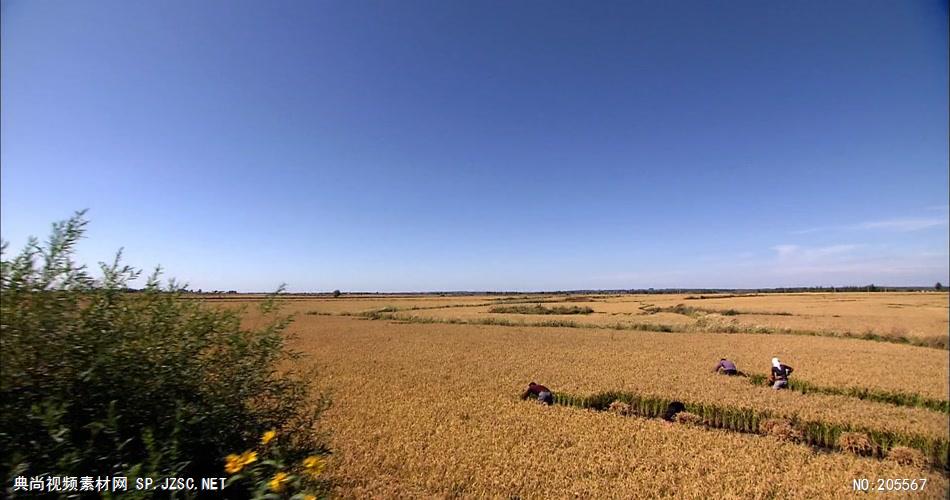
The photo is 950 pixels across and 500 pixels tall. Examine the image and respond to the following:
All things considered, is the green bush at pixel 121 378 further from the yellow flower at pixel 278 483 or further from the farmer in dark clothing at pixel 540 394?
the farmer in dark clothing at pixel 540 394

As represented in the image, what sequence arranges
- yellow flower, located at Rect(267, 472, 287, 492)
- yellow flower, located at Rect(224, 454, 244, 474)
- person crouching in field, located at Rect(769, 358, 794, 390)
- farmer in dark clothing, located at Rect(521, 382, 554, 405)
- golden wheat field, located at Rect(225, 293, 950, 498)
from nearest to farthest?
yellow flower, located at Rect(267, 472, 287, 492) < yellow flower, located at Rect(224, 454, 244, 474) < golden wheat field, located at Rect(225, 293, 950, 498) < farmer in dark clothing, located at Rect(521, 382, 554, 405) < person crouching in field, located at Rect(769, 358, 794, 390)

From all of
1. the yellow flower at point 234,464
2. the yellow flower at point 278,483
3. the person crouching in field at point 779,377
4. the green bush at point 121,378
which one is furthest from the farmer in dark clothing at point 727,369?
the yellow flower at point 234,464

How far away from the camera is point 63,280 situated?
13.6 feet

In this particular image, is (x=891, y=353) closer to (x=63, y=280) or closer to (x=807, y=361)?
(x=807, y=361)

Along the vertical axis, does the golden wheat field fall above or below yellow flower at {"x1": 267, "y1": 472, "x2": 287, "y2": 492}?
below

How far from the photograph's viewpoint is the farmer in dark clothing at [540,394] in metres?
12.6

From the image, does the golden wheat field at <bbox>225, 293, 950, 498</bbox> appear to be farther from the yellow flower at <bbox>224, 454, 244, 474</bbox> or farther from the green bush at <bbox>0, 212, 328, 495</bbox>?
the yellow flower at <bbox>224, 454, 244, 474</bbox>

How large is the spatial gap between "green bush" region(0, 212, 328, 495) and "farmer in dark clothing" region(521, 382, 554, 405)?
8728 mm

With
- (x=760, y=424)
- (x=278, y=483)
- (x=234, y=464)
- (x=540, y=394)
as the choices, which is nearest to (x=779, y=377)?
(x=760, y=424)

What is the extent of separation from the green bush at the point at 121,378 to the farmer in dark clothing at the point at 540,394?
28.6 feet

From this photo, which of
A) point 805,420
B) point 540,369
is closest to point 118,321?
point 805,420

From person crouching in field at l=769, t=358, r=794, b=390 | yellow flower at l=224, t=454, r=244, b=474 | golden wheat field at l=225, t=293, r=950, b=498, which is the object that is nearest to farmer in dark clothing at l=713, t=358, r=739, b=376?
golden wheat field at l=225, t=293, r=950, b=498

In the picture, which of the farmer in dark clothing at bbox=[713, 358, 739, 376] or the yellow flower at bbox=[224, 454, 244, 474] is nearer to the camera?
the yellow flower at bbox=[224, 454, 244, 474]

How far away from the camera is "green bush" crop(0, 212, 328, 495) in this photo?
3375 millimetres
